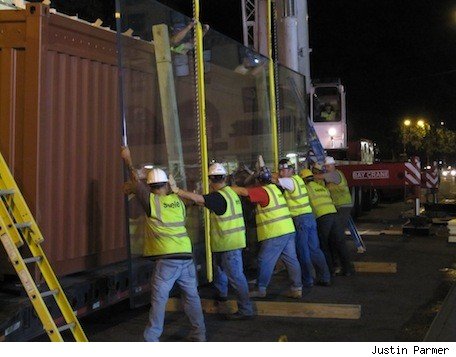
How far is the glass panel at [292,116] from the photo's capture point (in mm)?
9547

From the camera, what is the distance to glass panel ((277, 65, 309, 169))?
31.3 ft

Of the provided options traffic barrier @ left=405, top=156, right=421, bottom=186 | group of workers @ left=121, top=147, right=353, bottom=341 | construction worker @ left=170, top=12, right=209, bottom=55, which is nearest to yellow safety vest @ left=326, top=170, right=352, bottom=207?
group of workers @ left=121, top=147, right=353, bottom=341

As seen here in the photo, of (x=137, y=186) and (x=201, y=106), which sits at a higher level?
(x=201, y=106)

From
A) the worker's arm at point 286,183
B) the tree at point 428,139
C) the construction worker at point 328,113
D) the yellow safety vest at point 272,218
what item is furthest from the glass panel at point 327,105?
the tree at point 428,139

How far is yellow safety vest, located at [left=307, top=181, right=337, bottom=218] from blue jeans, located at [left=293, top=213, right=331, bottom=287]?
0.39 meters

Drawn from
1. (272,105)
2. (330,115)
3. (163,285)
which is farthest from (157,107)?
(330,115)

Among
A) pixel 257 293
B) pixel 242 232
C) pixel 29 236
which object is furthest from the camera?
pixel 257 293

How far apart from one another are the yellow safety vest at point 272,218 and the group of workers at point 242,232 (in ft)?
0.04

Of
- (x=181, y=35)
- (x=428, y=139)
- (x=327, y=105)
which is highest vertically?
(x=428, y=139)

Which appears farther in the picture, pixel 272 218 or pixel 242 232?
pixel 272 218

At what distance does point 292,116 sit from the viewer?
10125mm

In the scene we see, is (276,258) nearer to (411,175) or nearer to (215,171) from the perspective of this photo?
(215,171)

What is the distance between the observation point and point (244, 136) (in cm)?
843

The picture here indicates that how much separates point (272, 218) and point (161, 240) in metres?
2.12
